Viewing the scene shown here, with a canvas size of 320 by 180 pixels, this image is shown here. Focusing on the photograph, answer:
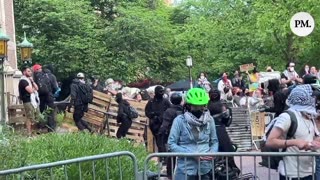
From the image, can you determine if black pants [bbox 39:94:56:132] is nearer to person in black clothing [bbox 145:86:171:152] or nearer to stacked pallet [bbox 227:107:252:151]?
person in black clothing [bbox 145:86:171:152]

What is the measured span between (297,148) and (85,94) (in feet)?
35.9

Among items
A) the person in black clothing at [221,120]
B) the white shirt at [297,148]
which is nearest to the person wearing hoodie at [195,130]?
the white shirt at [297,148]

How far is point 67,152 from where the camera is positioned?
8.73 meters

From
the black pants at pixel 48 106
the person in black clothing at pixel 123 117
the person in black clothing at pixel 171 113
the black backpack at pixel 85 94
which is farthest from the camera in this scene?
the black pants at pixel 48 106

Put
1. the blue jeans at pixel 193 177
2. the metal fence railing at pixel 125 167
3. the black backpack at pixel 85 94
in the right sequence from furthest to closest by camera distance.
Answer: the black backpack at pixel 85 94 < the blue jeans at pixel 193 177 < the metal fence railing at pixel 125 167

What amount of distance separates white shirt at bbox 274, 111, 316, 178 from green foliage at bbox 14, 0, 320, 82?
25.3 m

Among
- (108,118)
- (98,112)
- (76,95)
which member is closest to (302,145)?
(76,95)

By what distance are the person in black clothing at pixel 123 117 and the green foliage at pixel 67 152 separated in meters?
6.29

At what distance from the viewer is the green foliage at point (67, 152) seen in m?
7.55

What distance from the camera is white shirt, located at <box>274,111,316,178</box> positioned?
21.9 ft

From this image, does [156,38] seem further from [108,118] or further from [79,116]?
[79,116]
